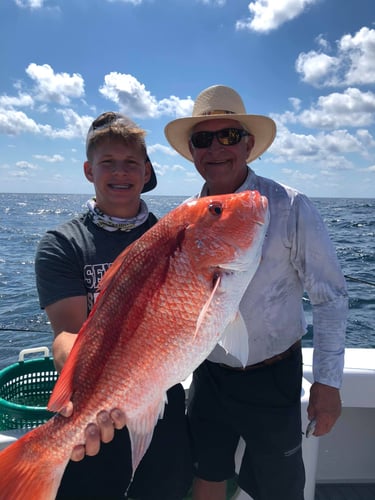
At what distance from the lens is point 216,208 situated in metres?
1.67

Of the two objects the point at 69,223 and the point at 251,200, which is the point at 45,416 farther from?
the point at 251,200

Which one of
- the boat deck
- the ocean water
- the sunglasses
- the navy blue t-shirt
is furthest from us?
the ocean water

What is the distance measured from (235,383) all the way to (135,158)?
58.2 inches

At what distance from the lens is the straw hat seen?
262 cm

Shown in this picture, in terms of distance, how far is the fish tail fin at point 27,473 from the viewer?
1544 mm

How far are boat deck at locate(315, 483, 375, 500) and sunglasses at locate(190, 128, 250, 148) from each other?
302 centimetres

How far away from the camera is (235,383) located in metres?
2.40

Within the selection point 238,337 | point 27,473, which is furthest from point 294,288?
point 27,473

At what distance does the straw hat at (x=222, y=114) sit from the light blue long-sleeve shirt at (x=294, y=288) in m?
0.58

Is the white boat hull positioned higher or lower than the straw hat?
lower

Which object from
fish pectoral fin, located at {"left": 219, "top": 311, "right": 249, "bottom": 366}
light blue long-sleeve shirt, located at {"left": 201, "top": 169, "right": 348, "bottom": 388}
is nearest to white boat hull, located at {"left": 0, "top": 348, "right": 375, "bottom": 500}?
light blue long-sleeve shirt, located at {"left": 201, "top": 169, "right": 348, "bottom": 388}

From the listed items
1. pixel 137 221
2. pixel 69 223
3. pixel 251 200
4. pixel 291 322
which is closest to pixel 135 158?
pixel 137 221

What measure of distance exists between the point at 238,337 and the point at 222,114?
1524mm

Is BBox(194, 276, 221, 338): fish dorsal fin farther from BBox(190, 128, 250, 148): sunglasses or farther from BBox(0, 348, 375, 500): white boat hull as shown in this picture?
BBox(0, 348, 375, 500): white boat hull
